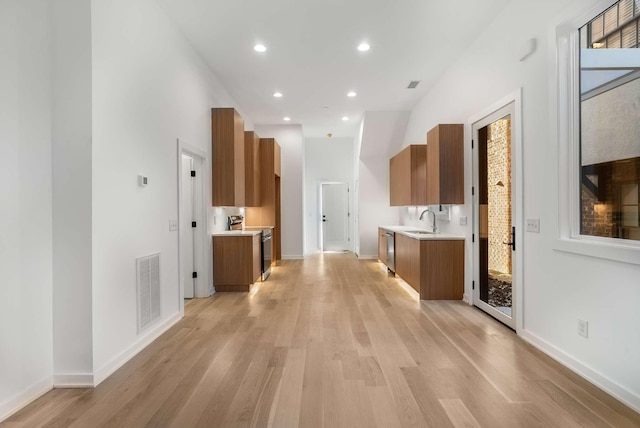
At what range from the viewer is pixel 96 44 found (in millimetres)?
2355

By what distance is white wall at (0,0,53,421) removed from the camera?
197cm

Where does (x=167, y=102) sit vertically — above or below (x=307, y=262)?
above

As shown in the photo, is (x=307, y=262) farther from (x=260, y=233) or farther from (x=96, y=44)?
(x=96, y=44)

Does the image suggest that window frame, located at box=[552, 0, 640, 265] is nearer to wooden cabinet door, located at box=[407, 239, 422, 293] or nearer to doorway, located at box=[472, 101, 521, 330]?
doorway, located at box=[472, 101, 521, 330]

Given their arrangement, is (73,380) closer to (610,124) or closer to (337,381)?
(337,381)

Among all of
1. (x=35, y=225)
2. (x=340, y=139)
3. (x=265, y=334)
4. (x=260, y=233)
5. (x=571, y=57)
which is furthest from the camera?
(x=340, y=139)

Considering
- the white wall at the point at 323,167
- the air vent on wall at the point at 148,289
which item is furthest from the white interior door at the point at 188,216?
the white wall at the point at 323,167

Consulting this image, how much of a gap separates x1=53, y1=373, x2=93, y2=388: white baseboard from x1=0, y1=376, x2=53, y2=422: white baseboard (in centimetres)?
4

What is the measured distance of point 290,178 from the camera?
8344 mm

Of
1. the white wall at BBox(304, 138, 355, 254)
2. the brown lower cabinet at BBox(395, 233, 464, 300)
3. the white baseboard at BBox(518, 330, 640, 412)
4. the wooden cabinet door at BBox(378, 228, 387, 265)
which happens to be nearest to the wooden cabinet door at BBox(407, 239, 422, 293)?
the brown lower cabinet at BBox(395, 233, 464, 300)

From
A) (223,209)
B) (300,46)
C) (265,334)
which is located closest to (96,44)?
(300,46)

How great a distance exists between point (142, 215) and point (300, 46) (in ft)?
9.07

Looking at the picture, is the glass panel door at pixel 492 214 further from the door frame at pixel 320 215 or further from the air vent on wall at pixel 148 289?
the door frame at pixel 320 215

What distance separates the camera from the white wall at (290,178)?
830cm
